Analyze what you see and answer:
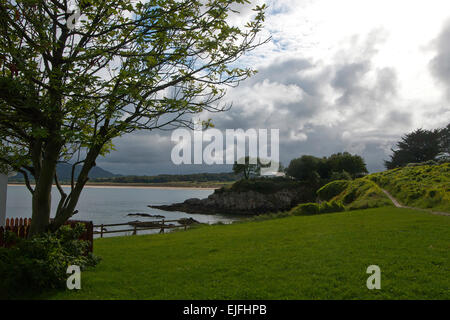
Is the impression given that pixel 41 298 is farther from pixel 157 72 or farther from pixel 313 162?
pixel 313 162

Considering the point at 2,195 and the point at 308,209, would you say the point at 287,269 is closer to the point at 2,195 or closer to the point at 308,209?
the point at 2,195

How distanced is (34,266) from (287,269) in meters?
6.06

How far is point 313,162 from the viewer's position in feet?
257

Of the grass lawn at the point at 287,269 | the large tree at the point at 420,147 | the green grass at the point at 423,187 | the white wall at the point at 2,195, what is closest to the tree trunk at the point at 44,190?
the grass lawn at the point at 287,269

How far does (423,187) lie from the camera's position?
83.1 ft

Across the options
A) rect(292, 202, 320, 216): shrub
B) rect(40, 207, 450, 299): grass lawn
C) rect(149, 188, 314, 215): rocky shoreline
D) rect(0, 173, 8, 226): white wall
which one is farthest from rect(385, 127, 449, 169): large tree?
rect(0, 173, 8, 226): white wall

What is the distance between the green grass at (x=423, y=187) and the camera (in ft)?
70.5

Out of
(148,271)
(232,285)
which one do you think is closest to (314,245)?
(232,285)

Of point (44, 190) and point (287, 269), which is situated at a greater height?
point (44, 190)

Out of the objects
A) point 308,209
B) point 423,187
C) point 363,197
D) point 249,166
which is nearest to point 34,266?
point 308,209

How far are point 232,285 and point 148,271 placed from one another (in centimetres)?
295

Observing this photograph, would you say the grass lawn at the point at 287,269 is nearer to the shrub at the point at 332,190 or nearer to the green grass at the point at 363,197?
the green grass at the point at 363,197

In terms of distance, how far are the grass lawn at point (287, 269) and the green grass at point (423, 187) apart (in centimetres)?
928
